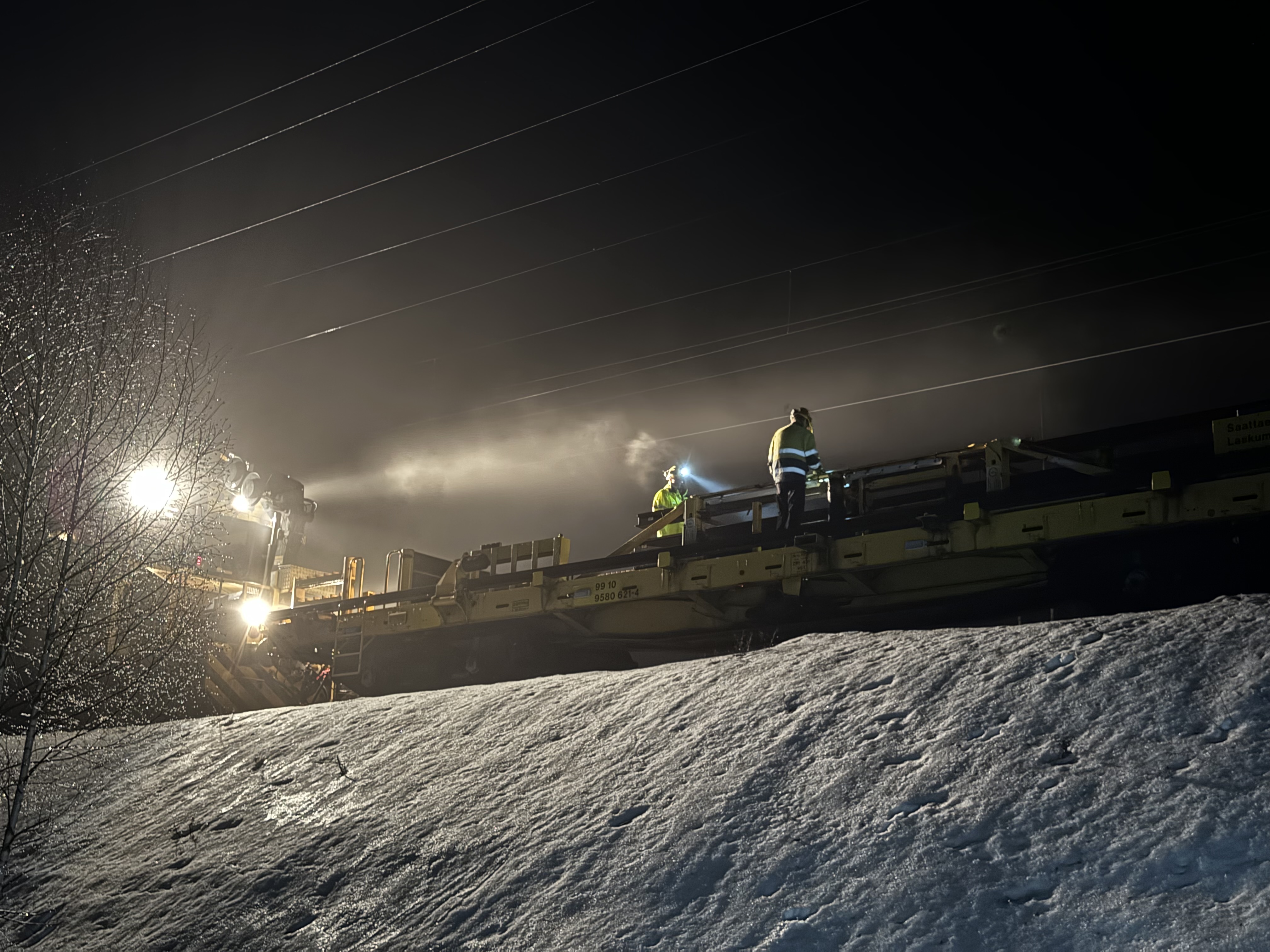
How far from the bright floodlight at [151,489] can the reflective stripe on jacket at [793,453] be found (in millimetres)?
6709

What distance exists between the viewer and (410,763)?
7.82 metres

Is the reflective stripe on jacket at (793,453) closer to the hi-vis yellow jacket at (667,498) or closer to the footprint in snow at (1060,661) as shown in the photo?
the hi-vis yellow jacket at (667,498)

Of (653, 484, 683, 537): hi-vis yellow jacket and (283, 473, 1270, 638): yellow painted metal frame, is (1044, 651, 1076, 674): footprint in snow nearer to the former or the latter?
(283, 473, 1270, 638): yellow painted metal frame

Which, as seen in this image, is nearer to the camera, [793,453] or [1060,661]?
[1060,661]

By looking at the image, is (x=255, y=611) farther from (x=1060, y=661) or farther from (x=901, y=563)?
(x=1060, y=661)

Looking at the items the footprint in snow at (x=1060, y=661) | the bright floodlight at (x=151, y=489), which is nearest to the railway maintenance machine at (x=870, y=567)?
the footprint in snow at (x=1060, y=661)

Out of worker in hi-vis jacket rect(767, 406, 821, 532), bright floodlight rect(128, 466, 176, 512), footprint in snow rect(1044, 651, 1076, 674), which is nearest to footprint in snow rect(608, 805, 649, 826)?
footprint in snow rect(1044, 651, 1076, 674)

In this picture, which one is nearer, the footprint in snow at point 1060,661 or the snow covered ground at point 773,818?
the snow covered ground at point 773,818

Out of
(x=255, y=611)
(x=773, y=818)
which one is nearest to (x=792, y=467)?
(x=773, y=818)

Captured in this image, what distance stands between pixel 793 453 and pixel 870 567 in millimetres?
1808

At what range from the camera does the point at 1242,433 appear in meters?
9.06

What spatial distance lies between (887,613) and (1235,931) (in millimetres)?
7656

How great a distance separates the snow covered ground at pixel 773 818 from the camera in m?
4.23

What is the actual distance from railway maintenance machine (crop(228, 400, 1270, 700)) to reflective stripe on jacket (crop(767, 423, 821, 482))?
39cm
